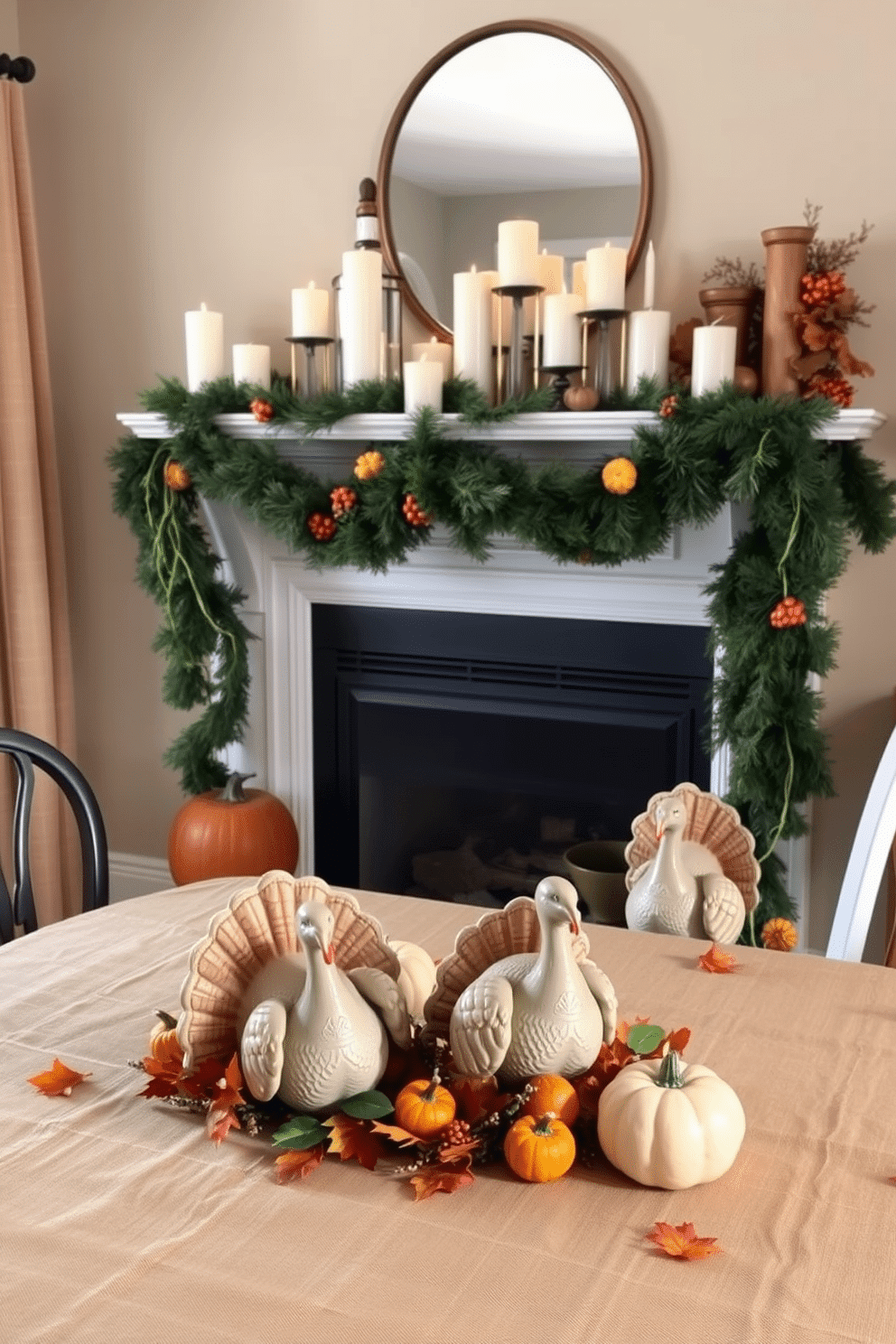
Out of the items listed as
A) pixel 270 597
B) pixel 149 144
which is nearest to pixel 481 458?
pixel 270 597

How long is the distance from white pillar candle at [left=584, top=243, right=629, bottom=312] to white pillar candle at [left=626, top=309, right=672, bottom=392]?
0.05 m

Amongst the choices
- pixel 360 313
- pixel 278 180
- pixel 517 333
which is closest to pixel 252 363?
pixel 360 313

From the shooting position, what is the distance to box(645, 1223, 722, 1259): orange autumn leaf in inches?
35.8

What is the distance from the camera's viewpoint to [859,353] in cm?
259

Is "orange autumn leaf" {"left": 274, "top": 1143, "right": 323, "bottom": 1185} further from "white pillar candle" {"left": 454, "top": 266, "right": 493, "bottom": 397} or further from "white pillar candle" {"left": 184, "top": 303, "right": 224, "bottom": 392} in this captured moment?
"white pillar candle" {"left": 184, "top": 303, "right": 224, "bottom": 392}

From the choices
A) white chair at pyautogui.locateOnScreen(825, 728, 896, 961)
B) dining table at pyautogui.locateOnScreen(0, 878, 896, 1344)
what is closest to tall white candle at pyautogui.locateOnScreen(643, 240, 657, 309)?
white chair at pyautogui.locateOnScreen(825, 728, 896, 961)

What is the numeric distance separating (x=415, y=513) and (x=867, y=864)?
4.55ft

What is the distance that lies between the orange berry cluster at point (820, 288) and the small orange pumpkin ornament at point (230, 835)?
5.27 feet

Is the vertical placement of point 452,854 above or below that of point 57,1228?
below

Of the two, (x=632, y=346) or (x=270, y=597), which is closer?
(x=632, y=346)

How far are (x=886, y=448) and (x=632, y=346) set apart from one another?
1.77 feet

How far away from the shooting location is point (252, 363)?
2.90 metres

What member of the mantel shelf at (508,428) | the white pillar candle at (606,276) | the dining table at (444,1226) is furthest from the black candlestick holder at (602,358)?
the dining table at (444,1226)

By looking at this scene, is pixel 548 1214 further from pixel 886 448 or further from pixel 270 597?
pixel 270 597
